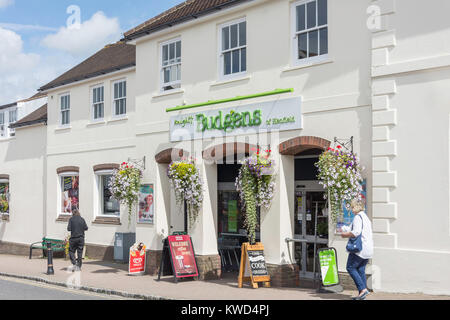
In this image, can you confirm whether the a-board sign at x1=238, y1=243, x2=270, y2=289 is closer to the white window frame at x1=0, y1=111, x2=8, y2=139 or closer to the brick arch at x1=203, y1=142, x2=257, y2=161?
the brick arch at x1=203, y1=142, x2=257, y2=161

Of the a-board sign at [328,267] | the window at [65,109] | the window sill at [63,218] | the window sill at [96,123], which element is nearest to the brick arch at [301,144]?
the a-board sign at [328,267]

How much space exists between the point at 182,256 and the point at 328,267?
4009 millimetres

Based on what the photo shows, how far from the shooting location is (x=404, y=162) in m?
10.4

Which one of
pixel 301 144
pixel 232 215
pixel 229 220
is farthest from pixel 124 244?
pixel 301 144

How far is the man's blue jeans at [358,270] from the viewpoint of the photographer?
9.86 meters

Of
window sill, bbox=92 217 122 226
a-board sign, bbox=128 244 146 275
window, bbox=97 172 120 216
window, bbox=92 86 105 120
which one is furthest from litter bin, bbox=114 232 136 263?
window, bbox=92 86 105 120

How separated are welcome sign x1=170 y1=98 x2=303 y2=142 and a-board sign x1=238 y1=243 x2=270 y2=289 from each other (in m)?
2.64

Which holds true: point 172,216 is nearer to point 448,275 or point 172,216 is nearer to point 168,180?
point 168,180

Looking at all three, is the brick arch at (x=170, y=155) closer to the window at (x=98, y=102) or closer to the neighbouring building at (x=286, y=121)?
the neighbouring building at (x=286, y=121)

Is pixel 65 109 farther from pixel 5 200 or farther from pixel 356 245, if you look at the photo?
pixel 356 245

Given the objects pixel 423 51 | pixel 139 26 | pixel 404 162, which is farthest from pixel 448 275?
pixel 139 26

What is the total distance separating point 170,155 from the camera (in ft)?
48.7
